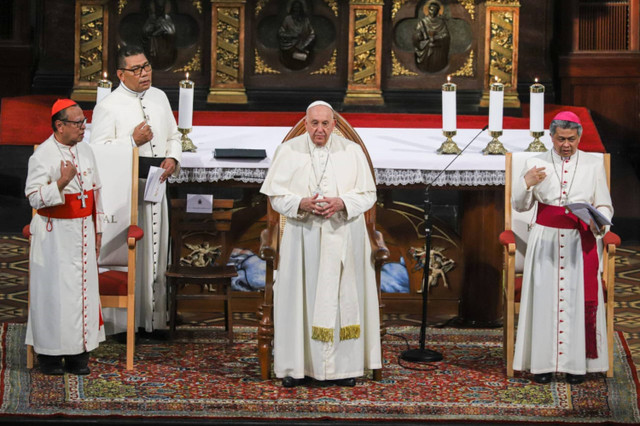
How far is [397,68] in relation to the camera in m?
12.0

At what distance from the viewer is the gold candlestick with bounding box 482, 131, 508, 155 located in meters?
8.09

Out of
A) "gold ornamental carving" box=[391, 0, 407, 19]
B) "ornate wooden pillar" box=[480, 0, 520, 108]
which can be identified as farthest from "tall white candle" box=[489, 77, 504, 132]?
"gold ornamental carving" box=[391, 0, 407, 19]

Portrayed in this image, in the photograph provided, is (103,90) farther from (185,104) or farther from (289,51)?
(289,51)

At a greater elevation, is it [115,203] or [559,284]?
[115,203]

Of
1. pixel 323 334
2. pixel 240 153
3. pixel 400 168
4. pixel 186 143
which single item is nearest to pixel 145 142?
pixel 186 143

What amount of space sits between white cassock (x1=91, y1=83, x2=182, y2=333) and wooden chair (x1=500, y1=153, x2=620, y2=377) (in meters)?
2.05

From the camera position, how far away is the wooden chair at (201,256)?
7711 millimetres

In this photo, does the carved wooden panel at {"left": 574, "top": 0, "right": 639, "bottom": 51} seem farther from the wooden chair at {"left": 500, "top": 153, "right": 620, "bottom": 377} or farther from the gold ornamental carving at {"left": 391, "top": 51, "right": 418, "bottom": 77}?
the wooden chair at {"left": 500, "top": 153, "right": 620, "bottom": 377}

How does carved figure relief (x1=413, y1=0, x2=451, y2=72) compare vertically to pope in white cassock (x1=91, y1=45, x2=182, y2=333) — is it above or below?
above

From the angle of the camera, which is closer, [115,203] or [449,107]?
[115,203]

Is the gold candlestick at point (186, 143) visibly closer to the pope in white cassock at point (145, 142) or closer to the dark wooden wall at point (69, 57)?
the pope in white cassock at point (145, 142)

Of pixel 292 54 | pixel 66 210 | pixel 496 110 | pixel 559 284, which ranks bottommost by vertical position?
pixel 559 284

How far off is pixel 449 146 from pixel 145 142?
6.44 ft

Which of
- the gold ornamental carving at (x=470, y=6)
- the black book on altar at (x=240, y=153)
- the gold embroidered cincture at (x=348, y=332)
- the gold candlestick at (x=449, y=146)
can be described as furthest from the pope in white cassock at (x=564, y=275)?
the gold ornamental carving at (x=470, y=6)
